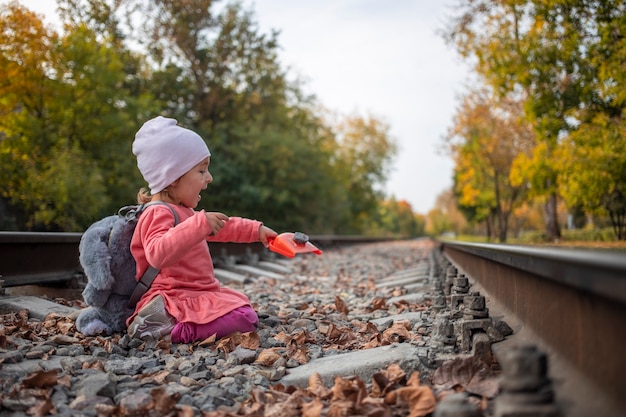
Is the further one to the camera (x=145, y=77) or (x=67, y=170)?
(x=145, y=77)

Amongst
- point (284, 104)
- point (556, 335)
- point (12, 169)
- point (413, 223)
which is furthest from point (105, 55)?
point (413, 223)

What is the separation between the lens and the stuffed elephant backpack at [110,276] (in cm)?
341

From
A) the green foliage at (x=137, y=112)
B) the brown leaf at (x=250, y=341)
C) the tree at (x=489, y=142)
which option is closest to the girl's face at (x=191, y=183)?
the brown leaf at (x=250, y=341)

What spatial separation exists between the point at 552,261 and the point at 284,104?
34.7 meters

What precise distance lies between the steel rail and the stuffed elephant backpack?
198 centimetres

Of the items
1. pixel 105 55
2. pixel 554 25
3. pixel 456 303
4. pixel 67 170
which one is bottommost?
pixel 456 303

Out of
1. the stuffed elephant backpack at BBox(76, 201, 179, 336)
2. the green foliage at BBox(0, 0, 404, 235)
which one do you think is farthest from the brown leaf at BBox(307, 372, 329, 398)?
the green foliage at BBox(0, 0, 404, 235)

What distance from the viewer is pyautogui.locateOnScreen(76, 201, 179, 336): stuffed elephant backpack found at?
341cm

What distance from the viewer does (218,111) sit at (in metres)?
29.8

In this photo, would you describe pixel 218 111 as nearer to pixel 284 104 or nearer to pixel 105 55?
pixel 284 104

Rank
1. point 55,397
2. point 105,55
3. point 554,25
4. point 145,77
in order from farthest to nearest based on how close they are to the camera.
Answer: point 145,77 → point 105,55 → point 554,25 → point 55,397

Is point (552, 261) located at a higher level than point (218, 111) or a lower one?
lower

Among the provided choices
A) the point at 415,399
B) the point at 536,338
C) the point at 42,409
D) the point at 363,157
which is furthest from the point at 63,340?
the point at 363,157

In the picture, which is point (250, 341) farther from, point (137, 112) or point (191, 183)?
point (137, 112)
